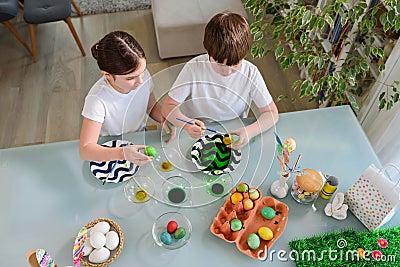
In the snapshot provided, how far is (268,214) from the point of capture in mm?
1223

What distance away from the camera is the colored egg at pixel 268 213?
1.22m

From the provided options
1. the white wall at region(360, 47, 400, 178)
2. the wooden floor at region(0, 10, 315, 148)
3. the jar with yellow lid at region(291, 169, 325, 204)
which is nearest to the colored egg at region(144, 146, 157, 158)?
the jar with yellow lid at region(291, 169, 325, 204)

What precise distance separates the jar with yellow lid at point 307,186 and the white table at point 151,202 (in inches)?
1.2

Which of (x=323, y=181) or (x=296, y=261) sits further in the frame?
(x=323, y=181)

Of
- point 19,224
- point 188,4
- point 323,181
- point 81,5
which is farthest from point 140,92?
point 81,5

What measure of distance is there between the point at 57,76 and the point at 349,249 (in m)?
2.24

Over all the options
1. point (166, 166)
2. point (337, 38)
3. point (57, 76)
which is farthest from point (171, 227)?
point (57, 76)

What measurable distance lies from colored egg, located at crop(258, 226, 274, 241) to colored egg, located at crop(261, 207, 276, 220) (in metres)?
0.04

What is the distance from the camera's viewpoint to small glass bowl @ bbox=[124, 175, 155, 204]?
50.8 inches

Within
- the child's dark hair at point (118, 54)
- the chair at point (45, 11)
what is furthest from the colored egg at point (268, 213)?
the chair at point (45, 11)

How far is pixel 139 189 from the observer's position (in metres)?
1.31

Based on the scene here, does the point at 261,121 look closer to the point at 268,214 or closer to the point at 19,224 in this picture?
Answer: the point at 268,214

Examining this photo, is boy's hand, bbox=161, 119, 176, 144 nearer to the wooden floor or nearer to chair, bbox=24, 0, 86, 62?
the wooden floor

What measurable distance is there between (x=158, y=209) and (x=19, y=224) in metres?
0.45
